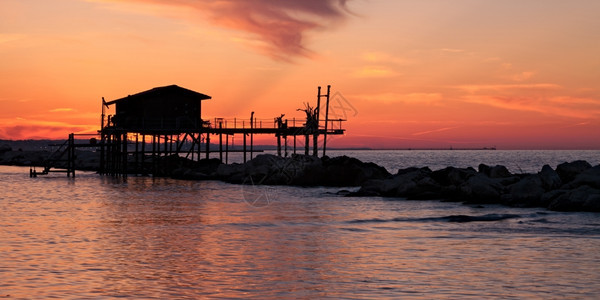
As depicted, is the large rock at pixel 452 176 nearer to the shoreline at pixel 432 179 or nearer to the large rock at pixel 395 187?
the shoreline at pixel 432 179

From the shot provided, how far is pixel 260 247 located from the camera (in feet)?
75.7

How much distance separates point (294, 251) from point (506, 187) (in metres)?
23.2

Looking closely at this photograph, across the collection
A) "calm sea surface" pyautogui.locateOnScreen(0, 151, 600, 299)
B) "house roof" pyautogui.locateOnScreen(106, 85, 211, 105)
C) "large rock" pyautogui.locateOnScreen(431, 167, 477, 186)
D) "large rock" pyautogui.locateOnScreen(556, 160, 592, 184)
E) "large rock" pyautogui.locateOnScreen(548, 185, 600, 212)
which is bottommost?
Answer: "calm sea surface" pyautogui.locateOnScreen(0, 151, 600, 299)

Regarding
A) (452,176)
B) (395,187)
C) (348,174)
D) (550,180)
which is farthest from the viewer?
(348,174)

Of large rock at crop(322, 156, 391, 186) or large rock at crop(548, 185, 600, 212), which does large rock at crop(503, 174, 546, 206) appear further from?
large rock at crop(322, 156, 391, 186)

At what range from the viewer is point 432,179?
4703 centimetres

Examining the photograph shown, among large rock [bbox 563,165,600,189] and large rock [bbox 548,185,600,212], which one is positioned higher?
large rock [bbox 563,165,600,189]

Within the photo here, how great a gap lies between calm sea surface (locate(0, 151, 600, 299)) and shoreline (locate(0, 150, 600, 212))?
2.21m

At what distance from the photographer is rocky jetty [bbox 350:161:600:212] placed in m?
35.5

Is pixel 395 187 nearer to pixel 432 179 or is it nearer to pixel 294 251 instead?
pixel 432 179

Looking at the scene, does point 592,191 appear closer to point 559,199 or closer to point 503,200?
point 559,199

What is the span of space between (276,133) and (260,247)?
50.8m

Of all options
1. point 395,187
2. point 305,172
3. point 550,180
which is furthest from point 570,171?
point 305,172

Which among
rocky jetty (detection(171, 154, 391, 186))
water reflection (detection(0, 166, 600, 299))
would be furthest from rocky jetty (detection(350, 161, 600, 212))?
rocky jetty (detection(171, 154, 391, 186))
